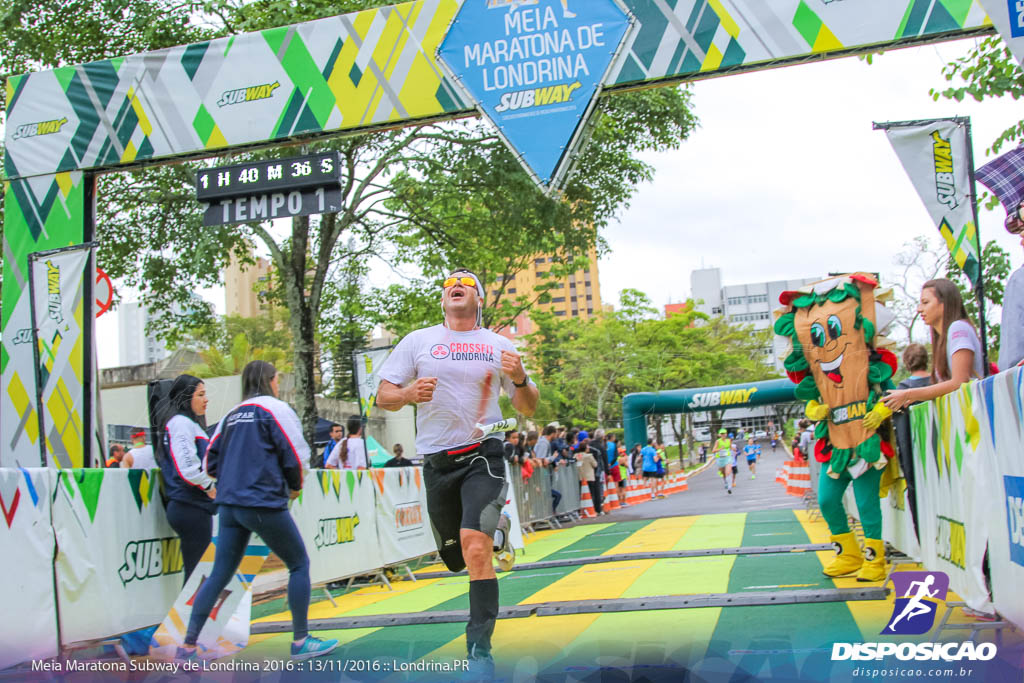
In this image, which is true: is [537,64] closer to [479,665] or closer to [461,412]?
[461,412]

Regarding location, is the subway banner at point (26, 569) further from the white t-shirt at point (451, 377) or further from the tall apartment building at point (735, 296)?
the tall apartment building at point (735, 296)

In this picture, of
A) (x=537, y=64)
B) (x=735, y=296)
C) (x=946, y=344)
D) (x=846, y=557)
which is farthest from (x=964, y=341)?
(x=735, y=296)

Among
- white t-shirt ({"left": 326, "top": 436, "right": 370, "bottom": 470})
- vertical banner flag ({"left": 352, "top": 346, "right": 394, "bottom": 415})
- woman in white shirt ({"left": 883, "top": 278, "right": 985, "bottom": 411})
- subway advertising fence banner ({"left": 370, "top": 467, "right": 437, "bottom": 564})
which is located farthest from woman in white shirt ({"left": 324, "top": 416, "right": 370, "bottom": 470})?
woman in white shirt ({"left": 883, "top": 278, "right": 985, "bottom": 411})

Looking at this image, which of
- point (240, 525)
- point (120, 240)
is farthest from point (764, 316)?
point (240, 525)

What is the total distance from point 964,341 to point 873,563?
1630 mm

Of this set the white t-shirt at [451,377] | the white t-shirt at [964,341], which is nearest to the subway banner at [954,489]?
the white t-shirt at [964,341]

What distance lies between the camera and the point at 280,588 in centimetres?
995

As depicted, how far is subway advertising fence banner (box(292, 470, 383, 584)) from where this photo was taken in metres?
8.09

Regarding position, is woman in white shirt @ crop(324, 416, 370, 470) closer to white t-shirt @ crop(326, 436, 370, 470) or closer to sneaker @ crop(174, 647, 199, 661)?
white t-shirt @ crop(326, 436, 370, 470)

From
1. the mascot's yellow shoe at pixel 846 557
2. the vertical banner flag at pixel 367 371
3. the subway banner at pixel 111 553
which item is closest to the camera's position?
the subway banner at pixel 111 553

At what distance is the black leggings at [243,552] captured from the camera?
209 inches

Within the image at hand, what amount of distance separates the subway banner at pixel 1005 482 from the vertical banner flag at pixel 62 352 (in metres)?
7.45

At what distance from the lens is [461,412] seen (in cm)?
465

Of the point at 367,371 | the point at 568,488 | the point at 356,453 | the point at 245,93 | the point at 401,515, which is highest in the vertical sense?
the point at 245,93
